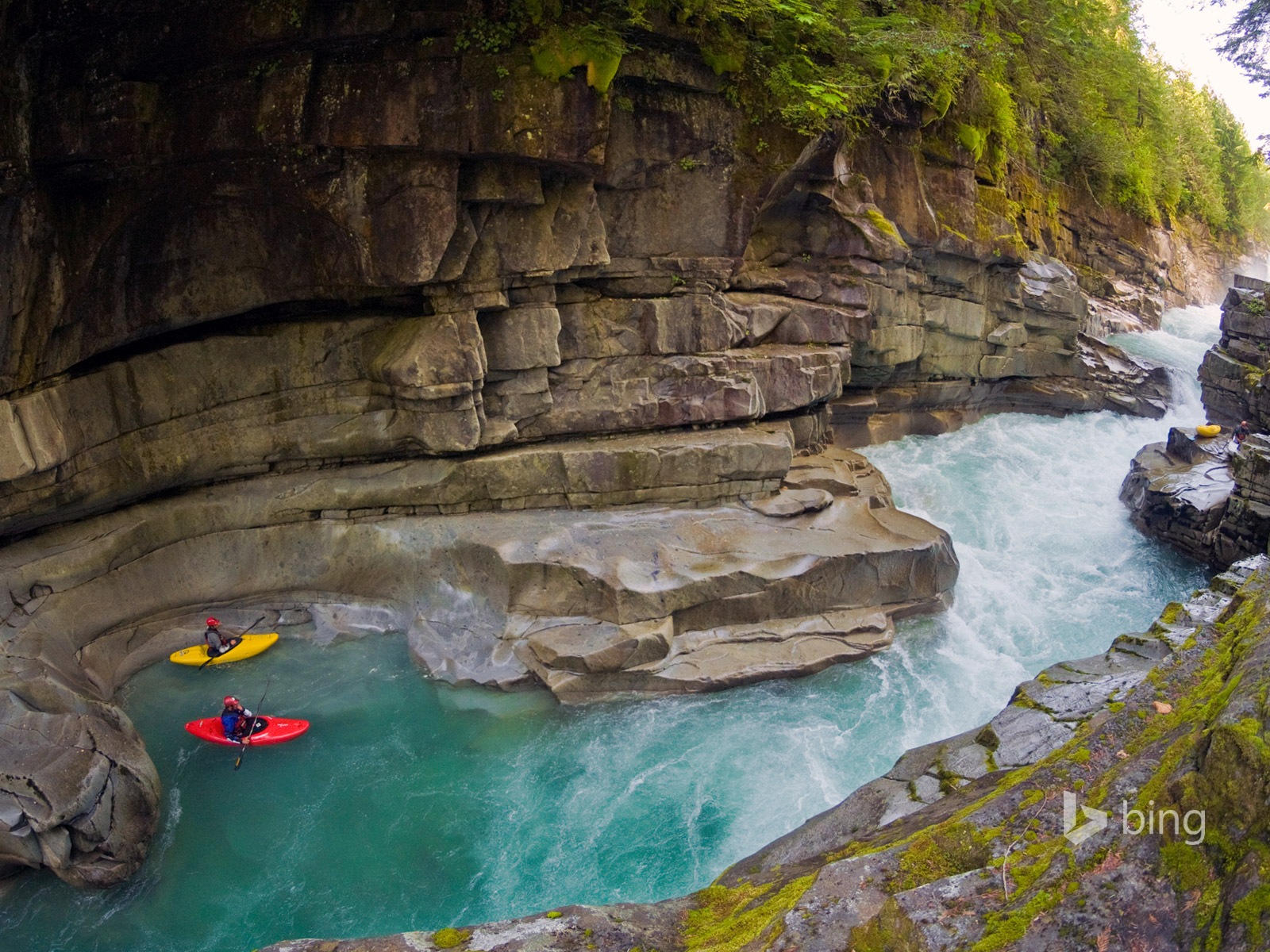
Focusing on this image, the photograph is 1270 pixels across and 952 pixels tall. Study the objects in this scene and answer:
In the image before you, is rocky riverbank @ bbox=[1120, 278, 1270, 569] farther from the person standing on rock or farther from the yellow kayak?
the person standing on rock

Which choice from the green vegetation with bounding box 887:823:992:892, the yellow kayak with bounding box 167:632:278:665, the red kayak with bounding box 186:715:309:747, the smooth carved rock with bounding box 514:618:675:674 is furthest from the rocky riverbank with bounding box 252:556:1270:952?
the yellow kayak with bounding box 167:632:278:665

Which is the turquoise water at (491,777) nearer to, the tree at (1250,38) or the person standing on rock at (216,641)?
the person standing on rock at (216,641)

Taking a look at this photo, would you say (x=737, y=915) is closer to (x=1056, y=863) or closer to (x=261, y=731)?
(x=1056, y=863)

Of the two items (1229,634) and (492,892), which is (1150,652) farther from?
(492,892)

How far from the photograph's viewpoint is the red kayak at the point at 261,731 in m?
10.8

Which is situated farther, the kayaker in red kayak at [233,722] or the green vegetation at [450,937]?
the kayaker in red kayak at [233,722]

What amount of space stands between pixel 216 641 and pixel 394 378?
4.43 m

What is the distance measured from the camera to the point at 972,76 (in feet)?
59.9

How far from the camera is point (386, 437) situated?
13.2 meters

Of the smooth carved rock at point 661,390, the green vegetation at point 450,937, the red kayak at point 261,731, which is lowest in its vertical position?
the red kayak at point 261,731

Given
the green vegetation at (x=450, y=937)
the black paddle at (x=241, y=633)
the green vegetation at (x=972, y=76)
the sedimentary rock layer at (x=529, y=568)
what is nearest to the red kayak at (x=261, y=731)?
the sedimentary rock layer at (x=529, y=568)

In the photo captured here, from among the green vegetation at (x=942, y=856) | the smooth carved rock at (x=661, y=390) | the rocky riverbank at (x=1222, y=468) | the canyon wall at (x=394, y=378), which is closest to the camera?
the green vegetation at (x=942, y=856)

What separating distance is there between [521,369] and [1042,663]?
8.46 metres

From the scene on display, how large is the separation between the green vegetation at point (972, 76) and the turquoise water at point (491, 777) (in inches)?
322
